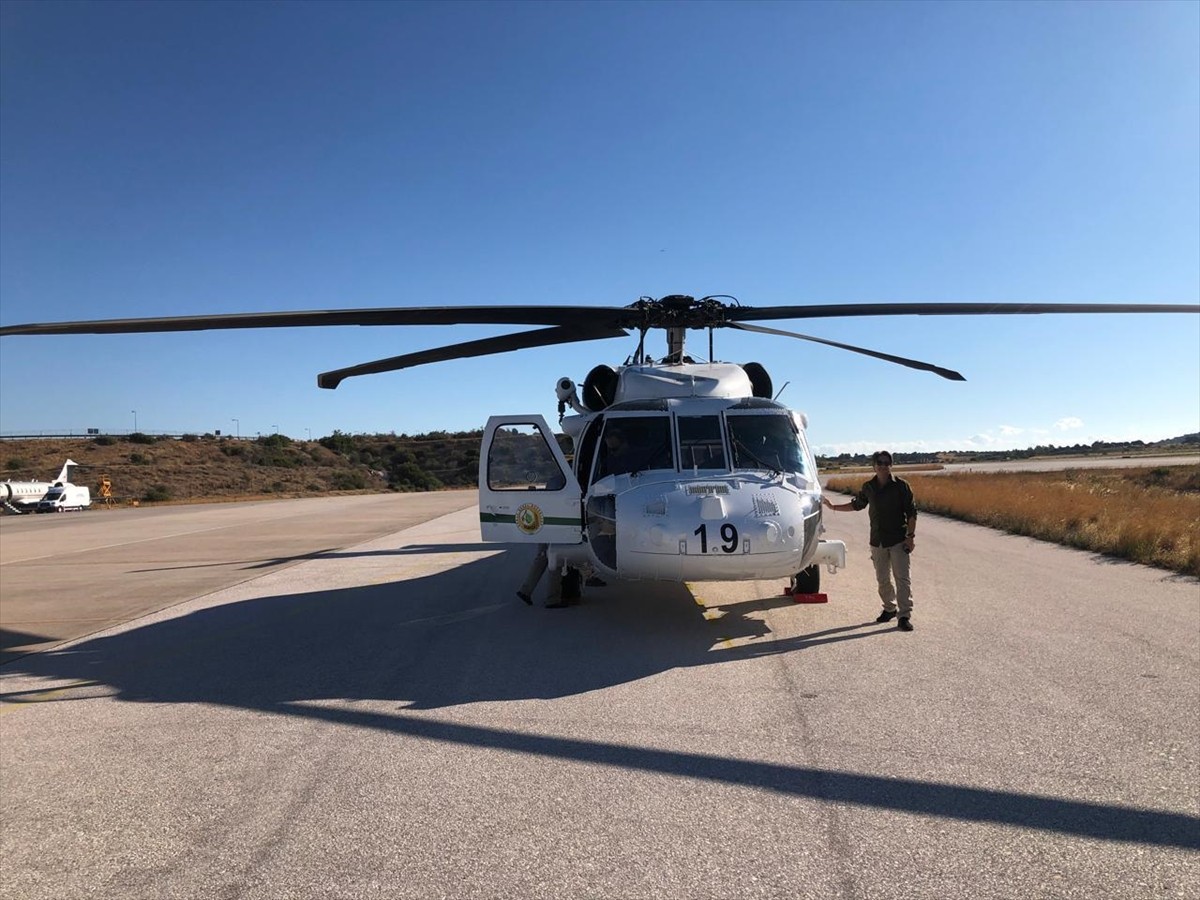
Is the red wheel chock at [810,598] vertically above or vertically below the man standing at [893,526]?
below

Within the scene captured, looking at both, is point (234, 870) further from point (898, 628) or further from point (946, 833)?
point (898, 628)

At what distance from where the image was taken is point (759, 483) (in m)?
7.27

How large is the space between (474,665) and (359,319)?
11.1ft

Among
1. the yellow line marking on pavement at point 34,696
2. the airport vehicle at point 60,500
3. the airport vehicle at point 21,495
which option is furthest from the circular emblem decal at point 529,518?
the airport vehicle at point 21,495

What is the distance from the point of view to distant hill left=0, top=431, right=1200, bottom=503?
206ft

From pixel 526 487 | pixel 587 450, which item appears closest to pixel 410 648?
pixel 526 487

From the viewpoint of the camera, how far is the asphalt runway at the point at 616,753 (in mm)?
3316

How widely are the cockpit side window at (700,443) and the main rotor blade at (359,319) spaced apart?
1574mm

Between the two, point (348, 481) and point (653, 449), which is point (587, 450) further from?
point (348, 481)

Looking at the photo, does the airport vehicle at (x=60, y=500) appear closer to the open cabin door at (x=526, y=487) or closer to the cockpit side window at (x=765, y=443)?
the open cabin door at (x=526, y=487)

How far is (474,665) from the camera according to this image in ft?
21.9

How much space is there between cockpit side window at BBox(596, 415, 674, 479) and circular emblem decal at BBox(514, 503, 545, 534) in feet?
2.53

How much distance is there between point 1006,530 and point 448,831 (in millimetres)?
19489

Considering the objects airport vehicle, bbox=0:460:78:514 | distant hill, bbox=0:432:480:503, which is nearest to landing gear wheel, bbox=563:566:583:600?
airport vehicle, bbox=0:460:78:514
